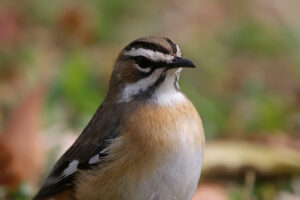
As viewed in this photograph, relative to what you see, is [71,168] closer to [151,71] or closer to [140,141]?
[140,141]

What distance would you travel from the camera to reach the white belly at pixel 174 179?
21.1ft

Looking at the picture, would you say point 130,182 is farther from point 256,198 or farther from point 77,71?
point 77,71

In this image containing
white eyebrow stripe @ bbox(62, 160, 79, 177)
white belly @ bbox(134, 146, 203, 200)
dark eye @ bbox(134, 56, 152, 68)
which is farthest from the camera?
white eyebrow stripe @ bbox(62, 160, 79, 177)

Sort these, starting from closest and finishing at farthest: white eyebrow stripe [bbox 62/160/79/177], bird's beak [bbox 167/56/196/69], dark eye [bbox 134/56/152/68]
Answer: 1. bird's beak [bbox 167/56/196/69]
2. dark eye [bbox 134/56/152/68]
3. white eyebrow stripe [bbox 62/160/79/177]

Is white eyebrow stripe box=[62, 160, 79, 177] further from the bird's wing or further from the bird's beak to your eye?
the bird's beak

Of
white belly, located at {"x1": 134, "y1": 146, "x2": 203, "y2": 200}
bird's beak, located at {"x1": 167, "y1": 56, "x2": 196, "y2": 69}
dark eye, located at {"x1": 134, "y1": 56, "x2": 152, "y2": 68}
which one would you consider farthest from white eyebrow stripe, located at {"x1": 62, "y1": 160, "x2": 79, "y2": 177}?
bird's beak, located at {"x1": 167, "y1": 56, "x2": 196, "y2": 69}

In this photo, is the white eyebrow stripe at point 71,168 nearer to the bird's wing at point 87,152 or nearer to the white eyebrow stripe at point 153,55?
the bird's wing at point 87,152

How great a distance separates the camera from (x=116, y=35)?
12.7 meters

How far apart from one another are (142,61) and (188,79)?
177 inches

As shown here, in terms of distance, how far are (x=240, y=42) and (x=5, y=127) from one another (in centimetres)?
507

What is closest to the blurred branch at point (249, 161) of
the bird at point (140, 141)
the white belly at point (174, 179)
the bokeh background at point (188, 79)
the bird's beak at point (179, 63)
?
the bokeh background at point (188, 79)

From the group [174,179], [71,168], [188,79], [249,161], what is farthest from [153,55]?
[188,79]

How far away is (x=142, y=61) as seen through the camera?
680 cm

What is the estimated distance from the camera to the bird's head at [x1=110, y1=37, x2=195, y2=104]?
6.63 metres
